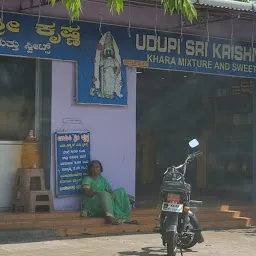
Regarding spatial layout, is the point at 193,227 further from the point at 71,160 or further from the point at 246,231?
the point at 71,160

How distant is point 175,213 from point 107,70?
12.3ft

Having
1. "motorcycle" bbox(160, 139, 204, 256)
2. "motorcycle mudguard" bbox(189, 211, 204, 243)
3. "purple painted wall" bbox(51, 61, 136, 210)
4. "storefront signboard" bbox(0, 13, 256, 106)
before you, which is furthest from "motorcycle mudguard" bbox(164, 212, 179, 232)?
"storefront signboard" bbox(0, 13, 256, 106)

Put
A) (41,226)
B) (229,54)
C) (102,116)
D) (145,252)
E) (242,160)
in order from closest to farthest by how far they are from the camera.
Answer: (145,252)
(41,226)
(102,116)
(229,54)
(242,160)

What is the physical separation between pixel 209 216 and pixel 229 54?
315 centimetres

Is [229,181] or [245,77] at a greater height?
[245,77]

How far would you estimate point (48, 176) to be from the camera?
966 cm

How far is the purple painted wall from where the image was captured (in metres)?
9.70

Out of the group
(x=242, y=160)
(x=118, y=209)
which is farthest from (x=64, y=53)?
(x=242, y=160)

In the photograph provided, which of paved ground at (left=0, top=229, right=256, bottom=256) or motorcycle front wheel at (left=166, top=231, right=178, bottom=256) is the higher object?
motorcycle front wheel at (left=166, top=231, right=178, bottom=256)

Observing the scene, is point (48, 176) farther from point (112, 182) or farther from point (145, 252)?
point (145, 252)

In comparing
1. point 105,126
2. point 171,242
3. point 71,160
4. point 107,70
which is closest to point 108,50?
point 107,70

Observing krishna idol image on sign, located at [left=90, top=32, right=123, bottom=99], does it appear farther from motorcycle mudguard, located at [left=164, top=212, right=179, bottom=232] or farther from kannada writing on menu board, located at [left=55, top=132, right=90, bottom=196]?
motorcycle mudguard, located at [left=164, top=212, right=179, bottom=232]

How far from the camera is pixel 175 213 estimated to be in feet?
23.0

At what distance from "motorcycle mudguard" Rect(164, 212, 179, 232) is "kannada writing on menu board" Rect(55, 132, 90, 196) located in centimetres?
302
